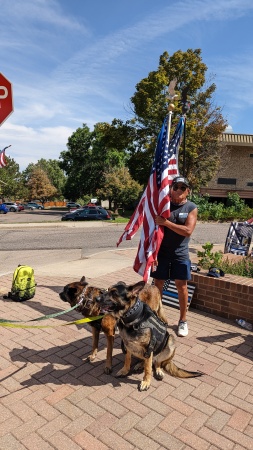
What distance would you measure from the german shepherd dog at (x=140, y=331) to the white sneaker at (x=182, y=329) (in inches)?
39.6

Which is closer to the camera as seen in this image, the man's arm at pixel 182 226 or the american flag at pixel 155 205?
the man's arm at pixel 182 226

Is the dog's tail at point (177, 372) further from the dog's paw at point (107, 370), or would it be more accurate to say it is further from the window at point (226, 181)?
the window at point (226, 181)

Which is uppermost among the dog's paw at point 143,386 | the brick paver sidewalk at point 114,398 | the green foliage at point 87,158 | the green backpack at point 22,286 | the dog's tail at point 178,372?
the green foliage at point 87,158

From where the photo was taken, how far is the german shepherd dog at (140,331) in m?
2.94

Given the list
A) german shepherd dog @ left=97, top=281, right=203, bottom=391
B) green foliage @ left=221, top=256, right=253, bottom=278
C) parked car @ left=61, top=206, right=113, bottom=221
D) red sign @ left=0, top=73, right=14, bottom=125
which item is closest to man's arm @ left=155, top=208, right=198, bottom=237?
german shepherd dog @ left=97, top=281, right=203, bottom=391

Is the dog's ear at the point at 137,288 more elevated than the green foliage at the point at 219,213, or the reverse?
the green foliage at the point at 219,213

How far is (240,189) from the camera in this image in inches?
1377

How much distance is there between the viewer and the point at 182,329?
14.6 ft

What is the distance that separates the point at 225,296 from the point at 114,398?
2.75 metres

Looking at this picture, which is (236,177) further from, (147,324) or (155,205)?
(147,324)

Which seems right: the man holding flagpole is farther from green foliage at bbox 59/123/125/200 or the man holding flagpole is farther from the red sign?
green foliage at bbox 59/123/125/200

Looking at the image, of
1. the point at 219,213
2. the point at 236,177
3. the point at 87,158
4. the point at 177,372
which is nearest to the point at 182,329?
the point at 177,372

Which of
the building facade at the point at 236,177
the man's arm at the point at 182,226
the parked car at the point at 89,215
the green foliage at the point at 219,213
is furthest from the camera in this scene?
the building facade at the point at 236,177

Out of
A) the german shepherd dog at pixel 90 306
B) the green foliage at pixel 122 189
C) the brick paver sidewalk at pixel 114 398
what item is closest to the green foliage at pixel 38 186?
the green foliage at pixel 122 189
